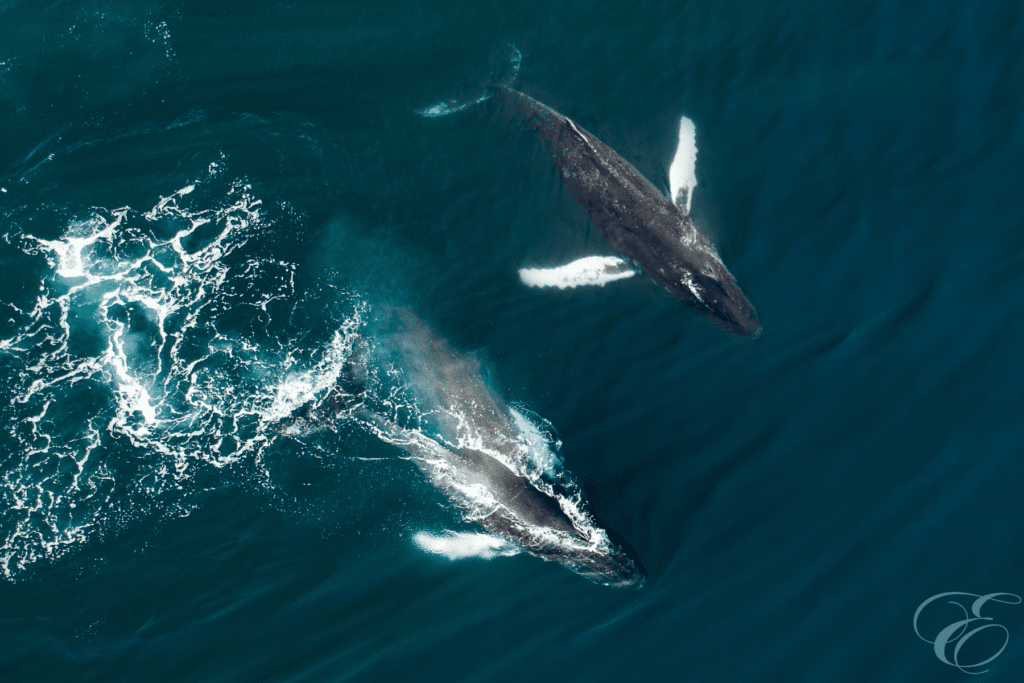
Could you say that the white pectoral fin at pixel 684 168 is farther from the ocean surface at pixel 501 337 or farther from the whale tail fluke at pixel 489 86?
the whale tail fluke at pixel 489 86

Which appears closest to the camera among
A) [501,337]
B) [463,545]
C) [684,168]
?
[463,545]

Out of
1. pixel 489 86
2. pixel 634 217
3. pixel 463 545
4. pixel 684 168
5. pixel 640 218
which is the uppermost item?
pixel 489 86

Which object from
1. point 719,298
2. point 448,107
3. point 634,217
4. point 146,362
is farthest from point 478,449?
point 448,107

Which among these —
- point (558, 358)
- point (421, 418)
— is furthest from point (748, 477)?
point (421, 418)

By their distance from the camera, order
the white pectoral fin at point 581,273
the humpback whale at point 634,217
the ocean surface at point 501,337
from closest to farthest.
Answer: the ocean surface at point 501,337, the humpback whale at point 634,217, the white pectoral fin at point 581,273

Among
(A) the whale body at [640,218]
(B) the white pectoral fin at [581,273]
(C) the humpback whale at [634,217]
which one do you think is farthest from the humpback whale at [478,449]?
(A) the whale body at [640,218]

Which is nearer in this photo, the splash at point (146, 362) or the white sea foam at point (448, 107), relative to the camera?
the splash at point (146, 362)

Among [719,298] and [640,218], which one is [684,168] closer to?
[640,218]
